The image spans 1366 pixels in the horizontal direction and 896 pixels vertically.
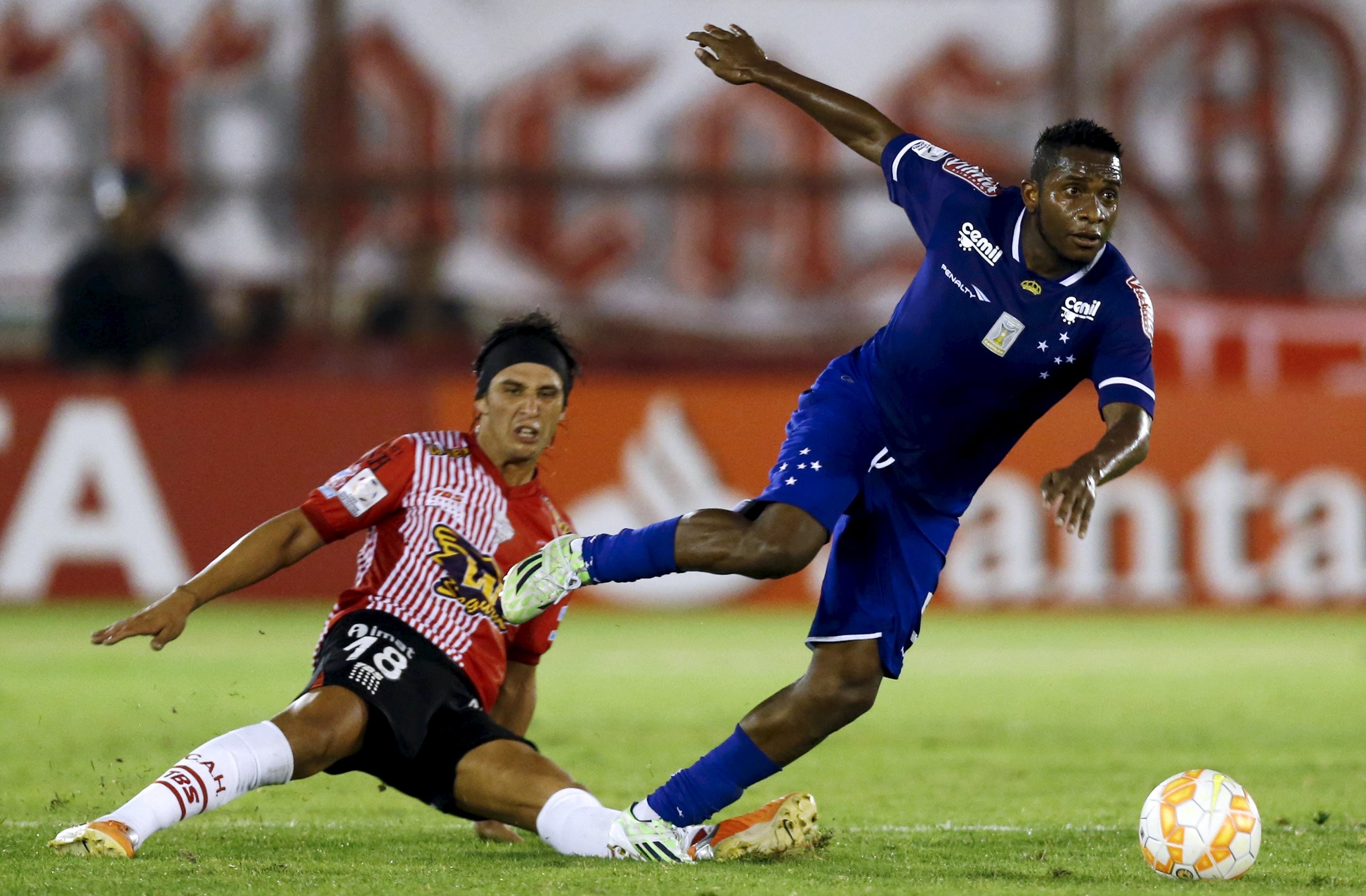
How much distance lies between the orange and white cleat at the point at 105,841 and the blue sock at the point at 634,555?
1369 millimetres

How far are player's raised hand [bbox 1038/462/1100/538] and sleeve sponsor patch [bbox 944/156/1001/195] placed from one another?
4.38 ft

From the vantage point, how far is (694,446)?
518 inches

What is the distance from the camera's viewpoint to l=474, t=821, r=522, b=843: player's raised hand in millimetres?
5398

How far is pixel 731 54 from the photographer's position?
591cm

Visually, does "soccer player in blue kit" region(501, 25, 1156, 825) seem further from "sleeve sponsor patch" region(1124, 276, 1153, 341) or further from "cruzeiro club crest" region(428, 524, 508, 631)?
"cruzeiro club crest" region(428, 524, 508, 631)

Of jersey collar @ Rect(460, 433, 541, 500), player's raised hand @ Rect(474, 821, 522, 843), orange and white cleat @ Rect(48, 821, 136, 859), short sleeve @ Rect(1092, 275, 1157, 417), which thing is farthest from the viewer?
jersey collar @ Rect(460, 433, 541, 500)

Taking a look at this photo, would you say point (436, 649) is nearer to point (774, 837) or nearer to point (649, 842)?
point (649, 842)

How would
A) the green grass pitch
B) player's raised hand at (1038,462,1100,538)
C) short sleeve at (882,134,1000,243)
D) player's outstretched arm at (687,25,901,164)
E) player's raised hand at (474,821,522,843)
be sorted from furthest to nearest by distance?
player's outstretched arm at (687,25,901,164)
short sleeve at (882,134,1000,243)
player's raised hand at (474,821,522,843)
the green grass pitch
player's raised hand at (1038,462,1100,538)

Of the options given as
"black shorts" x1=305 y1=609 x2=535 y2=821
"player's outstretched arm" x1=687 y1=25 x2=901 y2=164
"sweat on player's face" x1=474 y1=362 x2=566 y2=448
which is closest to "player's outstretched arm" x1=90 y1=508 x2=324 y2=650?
"black shorts" x1=305 y1=609 x2=535 y2=821

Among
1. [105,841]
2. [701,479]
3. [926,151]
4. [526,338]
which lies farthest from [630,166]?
[105,841]

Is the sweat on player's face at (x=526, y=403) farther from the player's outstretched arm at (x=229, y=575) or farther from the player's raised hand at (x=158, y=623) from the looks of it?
the player's raised hand at (x=158, y=623)

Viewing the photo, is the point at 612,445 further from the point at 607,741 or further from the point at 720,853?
the point at 720,853

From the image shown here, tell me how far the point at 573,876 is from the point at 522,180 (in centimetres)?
1242

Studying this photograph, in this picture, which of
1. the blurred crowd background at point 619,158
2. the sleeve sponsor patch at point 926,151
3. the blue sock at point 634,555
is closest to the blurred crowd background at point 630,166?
the blurred crowd background at point 619,158
